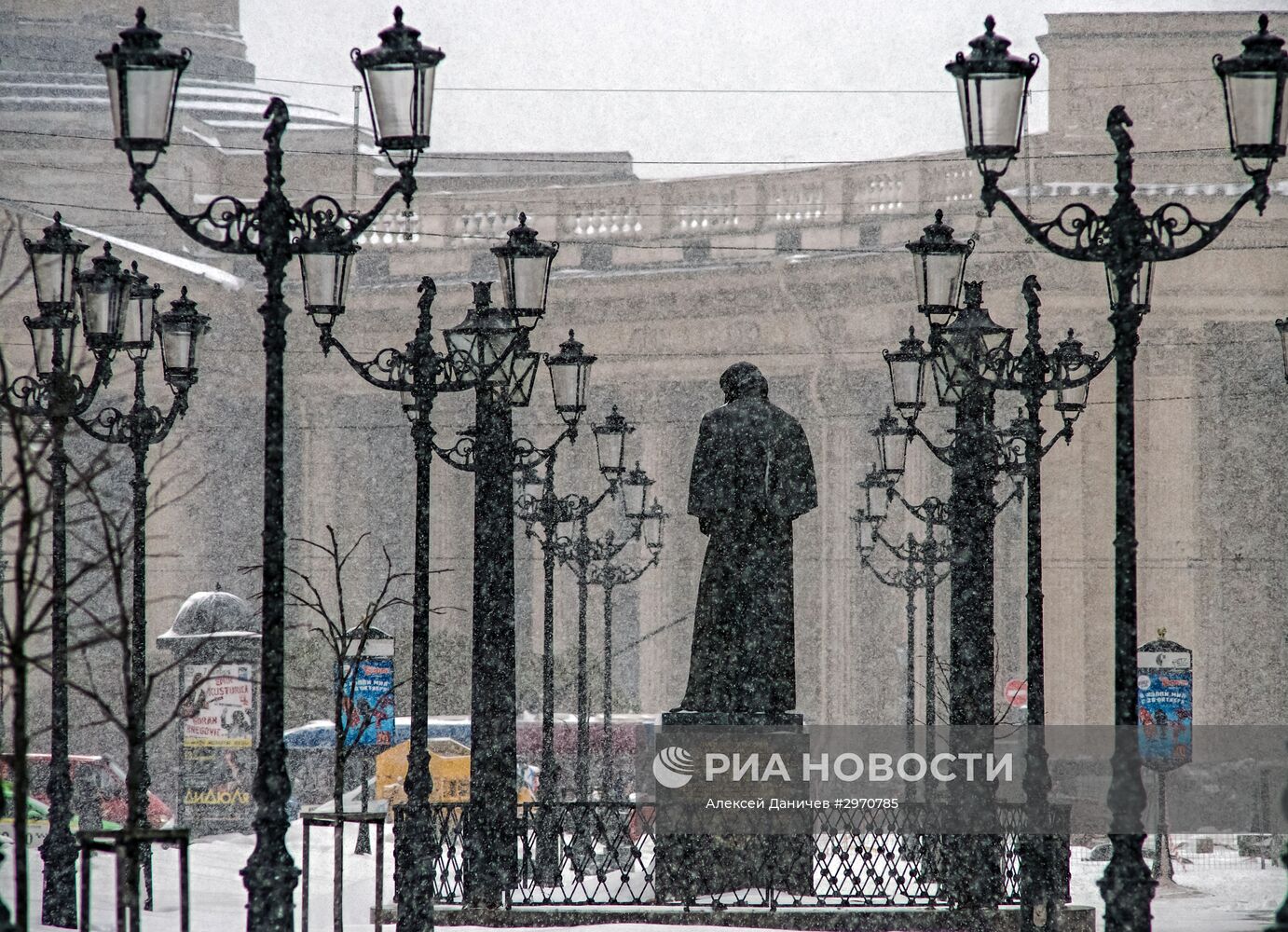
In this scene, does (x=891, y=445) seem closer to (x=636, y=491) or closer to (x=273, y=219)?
(x=636, y=491)

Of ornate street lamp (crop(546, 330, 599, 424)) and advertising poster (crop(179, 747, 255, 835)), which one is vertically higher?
ornate street lamp (crop(546, 330, 599, 424))

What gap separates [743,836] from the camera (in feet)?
45.3

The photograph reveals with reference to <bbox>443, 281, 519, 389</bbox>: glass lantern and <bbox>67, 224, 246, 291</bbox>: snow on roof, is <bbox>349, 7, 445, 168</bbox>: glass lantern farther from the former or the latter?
<bbox>67, 224, 246, 291</bbox>: snow on roof

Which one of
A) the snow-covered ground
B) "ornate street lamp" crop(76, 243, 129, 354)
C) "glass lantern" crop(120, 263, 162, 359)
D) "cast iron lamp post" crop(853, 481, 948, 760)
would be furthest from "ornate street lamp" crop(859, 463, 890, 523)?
"ornate street lamp" crop(76, 243, 129, 354)

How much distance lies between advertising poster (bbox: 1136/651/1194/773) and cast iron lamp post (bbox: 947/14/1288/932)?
36.6 ft

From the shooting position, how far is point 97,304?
1394 centimetres

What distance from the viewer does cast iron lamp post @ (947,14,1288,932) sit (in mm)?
8945

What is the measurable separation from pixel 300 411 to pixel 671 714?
27.9 m

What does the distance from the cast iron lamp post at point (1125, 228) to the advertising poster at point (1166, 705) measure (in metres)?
11.2

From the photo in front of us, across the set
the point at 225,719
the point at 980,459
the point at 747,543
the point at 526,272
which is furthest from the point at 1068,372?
the point at 225,719

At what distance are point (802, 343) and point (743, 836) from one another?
75.4ft

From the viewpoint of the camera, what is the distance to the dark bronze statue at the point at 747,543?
13.5m

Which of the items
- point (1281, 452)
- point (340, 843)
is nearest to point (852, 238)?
point (1281, 452)

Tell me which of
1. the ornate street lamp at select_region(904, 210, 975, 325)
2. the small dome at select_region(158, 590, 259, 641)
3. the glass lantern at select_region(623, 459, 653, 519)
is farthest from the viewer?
the small dome at select_region(158, 590, 259, 641)
